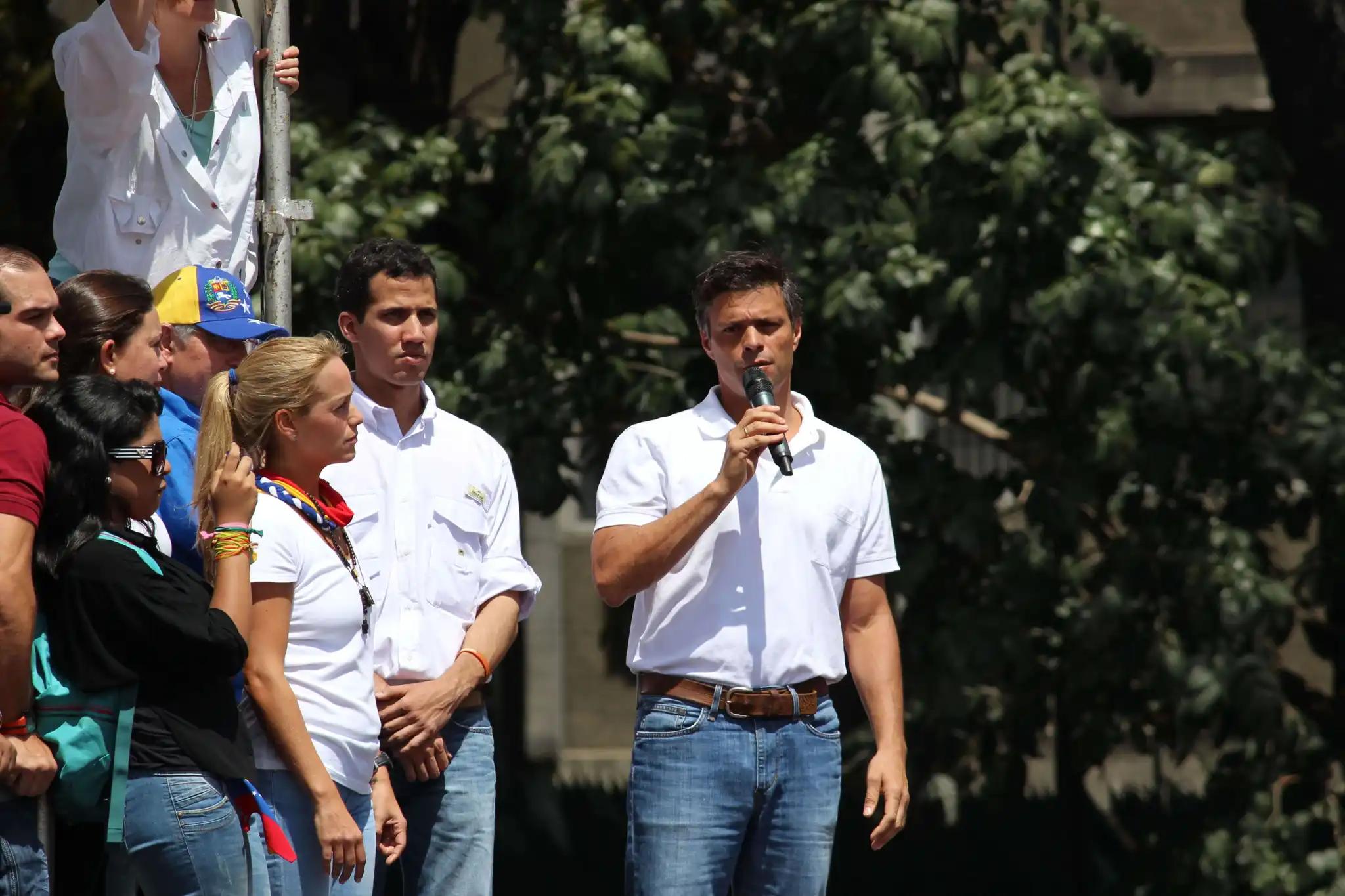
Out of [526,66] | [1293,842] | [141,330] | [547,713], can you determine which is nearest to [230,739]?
[141,330]

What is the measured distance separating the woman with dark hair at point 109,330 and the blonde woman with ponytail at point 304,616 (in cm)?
15

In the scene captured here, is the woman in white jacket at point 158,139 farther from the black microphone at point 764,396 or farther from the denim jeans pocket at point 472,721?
the black microphone at point 764,396

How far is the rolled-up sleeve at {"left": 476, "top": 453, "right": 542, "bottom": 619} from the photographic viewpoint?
4258 millimetres

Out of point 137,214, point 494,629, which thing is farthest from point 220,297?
point 494,629

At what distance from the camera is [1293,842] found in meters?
7.11

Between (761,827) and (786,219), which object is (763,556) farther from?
(786,219)

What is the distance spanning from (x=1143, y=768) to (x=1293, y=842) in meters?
4.26

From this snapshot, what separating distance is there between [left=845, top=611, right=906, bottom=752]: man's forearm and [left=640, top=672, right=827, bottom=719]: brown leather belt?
0.22 meters

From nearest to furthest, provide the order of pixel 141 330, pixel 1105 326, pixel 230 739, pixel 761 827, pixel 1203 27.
→ 1. pixel 230 739
2. pixel 141 330
3. pixel 761 827
4. pixel 1105 326
5. pixel 1203 27

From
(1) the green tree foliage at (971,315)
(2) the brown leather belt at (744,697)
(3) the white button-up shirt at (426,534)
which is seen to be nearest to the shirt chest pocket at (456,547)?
(3) the white button-up shirt at (426,534)

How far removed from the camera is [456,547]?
4203mm

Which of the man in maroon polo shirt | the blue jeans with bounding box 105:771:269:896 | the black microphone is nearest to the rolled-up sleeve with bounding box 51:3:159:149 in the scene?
the man in maroon polo shirt

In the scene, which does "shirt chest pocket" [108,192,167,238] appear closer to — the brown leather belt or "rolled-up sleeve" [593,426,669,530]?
"rolled-up sleeve" [593,426,669,530]

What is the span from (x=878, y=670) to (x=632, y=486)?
71 cm
